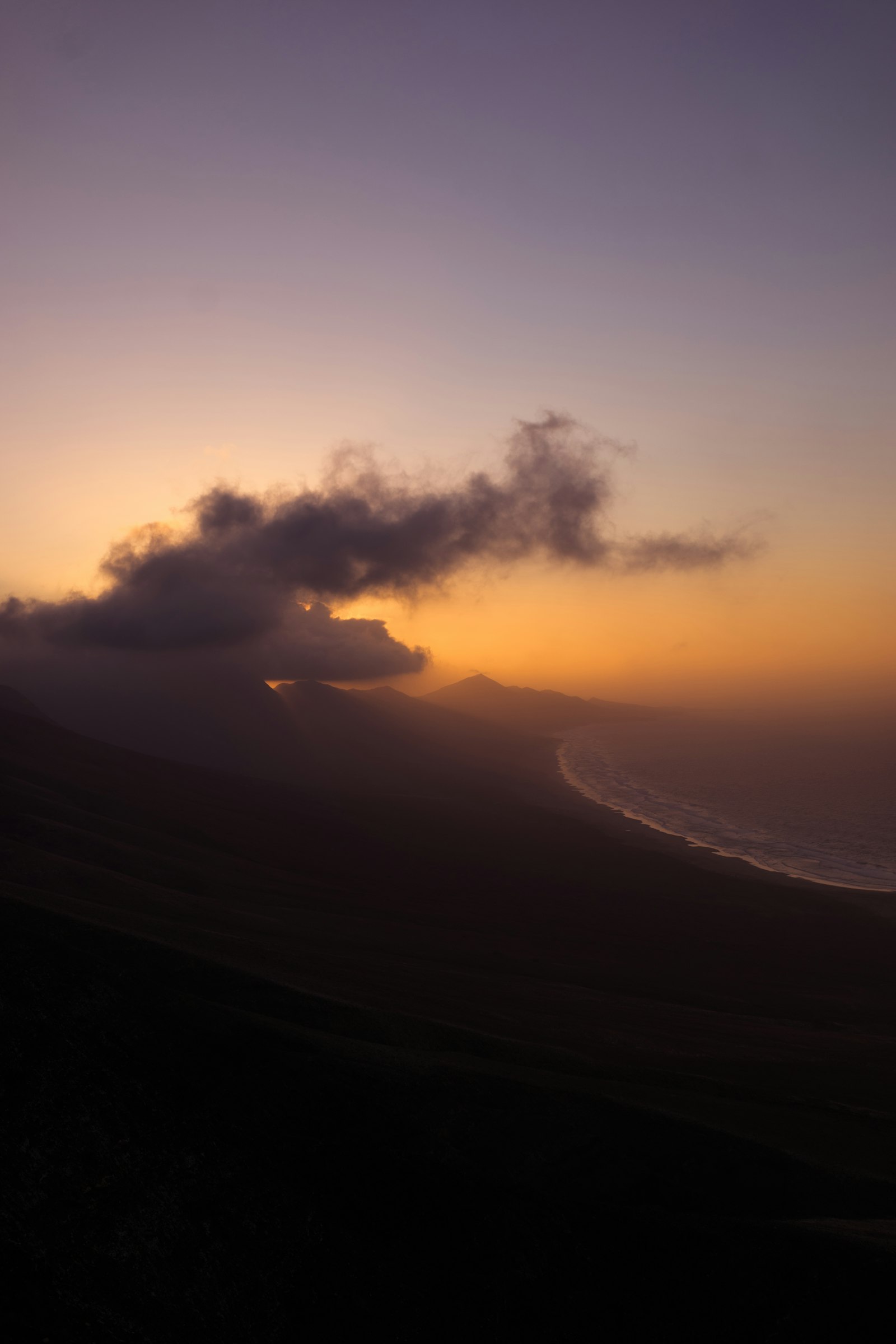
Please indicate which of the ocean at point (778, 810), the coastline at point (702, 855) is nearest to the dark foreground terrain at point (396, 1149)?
the coastline at point (702, 855)

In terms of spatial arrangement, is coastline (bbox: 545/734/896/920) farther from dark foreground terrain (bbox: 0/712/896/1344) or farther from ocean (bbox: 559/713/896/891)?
dark foreground terrain (bbox: 0/712/896/1344)

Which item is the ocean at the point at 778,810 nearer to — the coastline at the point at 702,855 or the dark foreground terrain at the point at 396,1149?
the coastline at the point at 702,855

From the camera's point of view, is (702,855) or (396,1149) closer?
(396,1149)

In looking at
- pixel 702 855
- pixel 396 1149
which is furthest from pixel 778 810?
pixel 396 1149

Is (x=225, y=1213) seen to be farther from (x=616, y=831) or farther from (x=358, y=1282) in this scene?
(x=616, y=831)

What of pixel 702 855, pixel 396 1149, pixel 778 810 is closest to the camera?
pixel 396 1149

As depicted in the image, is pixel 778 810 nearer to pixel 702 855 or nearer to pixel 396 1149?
pixel 702 855
